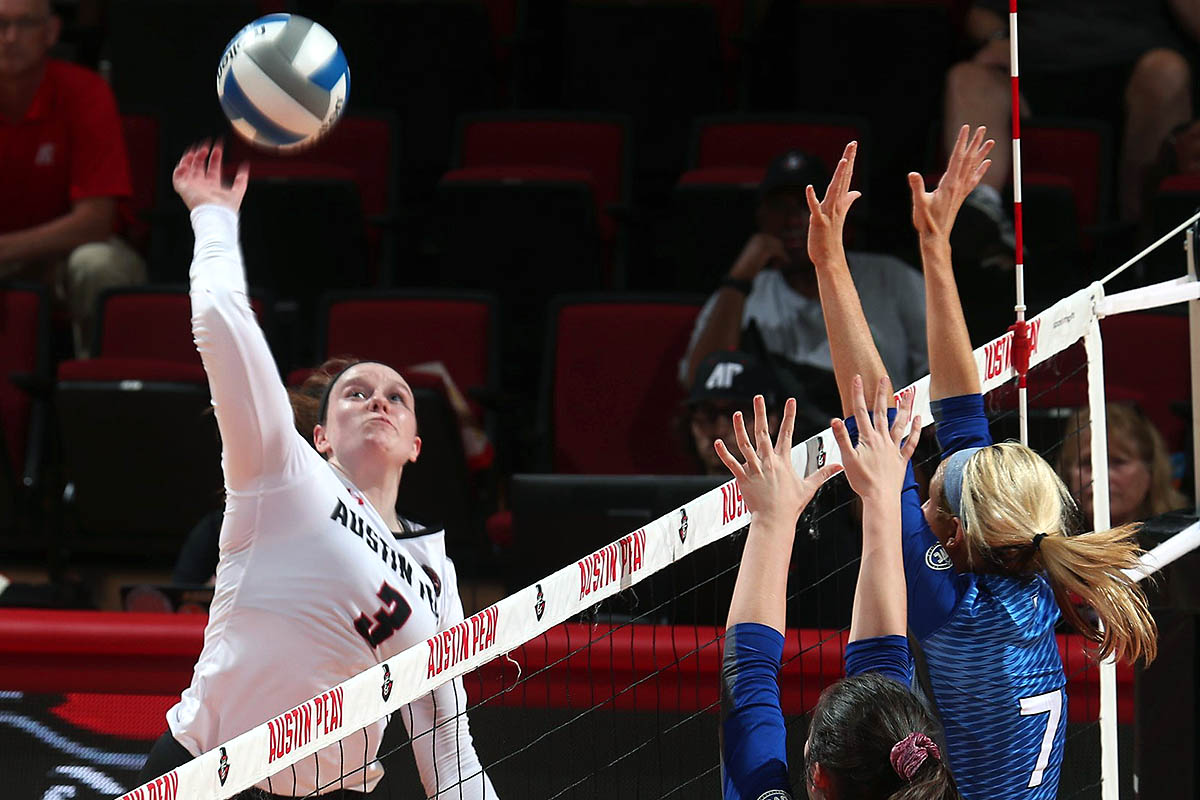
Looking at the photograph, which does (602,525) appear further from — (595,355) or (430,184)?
(430,184)

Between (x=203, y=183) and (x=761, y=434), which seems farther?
(x=203, y=183)

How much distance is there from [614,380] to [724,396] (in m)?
1.04

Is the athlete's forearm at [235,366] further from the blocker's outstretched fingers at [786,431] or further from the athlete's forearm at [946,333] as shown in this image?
the athlete's forearm at [946,333]

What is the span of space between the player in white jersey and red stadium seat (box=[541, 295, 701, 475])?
9.75 ft

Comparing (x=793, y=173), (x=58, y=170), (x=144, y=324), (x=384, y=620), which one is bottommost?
(x=384, y=620)

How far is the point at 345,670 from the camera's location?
9.73 feet

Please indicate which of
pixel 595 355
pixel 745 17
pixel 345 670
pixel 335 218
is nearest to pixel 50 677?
pixel 345 670

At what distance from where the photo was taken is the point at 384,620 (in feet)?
9.80

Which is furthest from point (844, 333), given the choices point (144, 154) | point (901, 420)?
point (144, 154)

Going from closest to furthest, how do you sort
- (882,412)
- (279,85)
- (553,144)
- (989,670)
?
(882,412) < (989,670) < (279,85) < (553,144)

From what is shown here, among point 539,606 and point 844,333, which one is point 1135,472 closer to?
point 844,333

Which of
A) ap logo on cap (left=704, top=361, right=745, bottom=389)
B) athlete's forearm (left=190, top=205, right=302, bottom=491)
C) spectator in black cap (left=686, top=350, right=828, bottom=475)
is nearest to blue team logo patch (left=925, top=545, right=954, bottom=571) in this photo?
athlete's forearm (left=190, top=205, right=302, bottom=491)

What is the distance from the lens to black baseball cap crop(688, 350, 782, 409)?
519 cm

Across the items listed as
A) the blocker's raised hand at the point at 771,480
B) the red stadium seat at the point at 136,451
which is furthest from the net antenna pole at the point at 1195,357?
the red stadium seat at the point at 136,451
